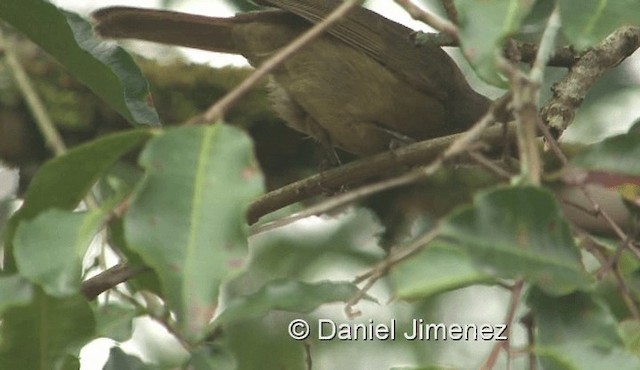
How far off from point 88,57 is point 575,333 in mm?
1327

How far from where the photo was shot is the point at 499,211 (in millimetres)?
1584

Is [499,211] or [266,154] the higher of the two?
[266,154]

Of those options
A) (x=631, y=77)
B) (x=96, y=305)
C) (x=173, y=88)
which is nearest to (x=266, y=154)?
(x=173, y=88)

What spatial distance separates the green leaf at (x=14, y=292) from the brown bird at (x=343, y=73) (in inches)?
90.2

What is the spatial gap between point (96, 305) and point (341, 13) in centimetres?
82

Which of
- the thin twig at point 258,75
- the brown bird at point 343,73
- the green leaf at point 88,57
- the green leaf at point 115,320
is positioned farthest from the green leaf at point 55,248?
the brown bird at point 343,73

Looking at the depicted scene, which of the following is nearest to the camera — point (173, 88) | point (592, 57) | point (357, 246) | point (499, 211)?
point (499, 211)

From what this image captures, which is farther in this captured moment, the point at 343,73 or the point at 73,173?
the point at 343,73

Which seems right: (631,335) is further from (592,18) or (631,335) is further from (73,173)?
(73,173)

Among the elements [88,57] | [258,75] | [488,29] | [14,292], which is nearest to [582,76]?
[88,57]

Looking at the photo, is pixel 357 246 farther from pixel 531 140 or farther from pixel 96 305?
pixel 531 140

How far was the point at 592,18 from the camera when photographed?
5.84 feet

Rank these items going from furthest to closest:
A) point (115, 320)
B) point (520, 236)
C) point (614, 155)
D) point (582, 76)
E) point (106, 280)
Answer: point (582, 76)
point (106, 280)
point (115, 320)
point (614, 155)
point (520, 236)

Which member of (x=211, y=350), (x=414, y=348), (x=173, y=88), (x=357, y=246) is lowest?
(x=211, y=350)
